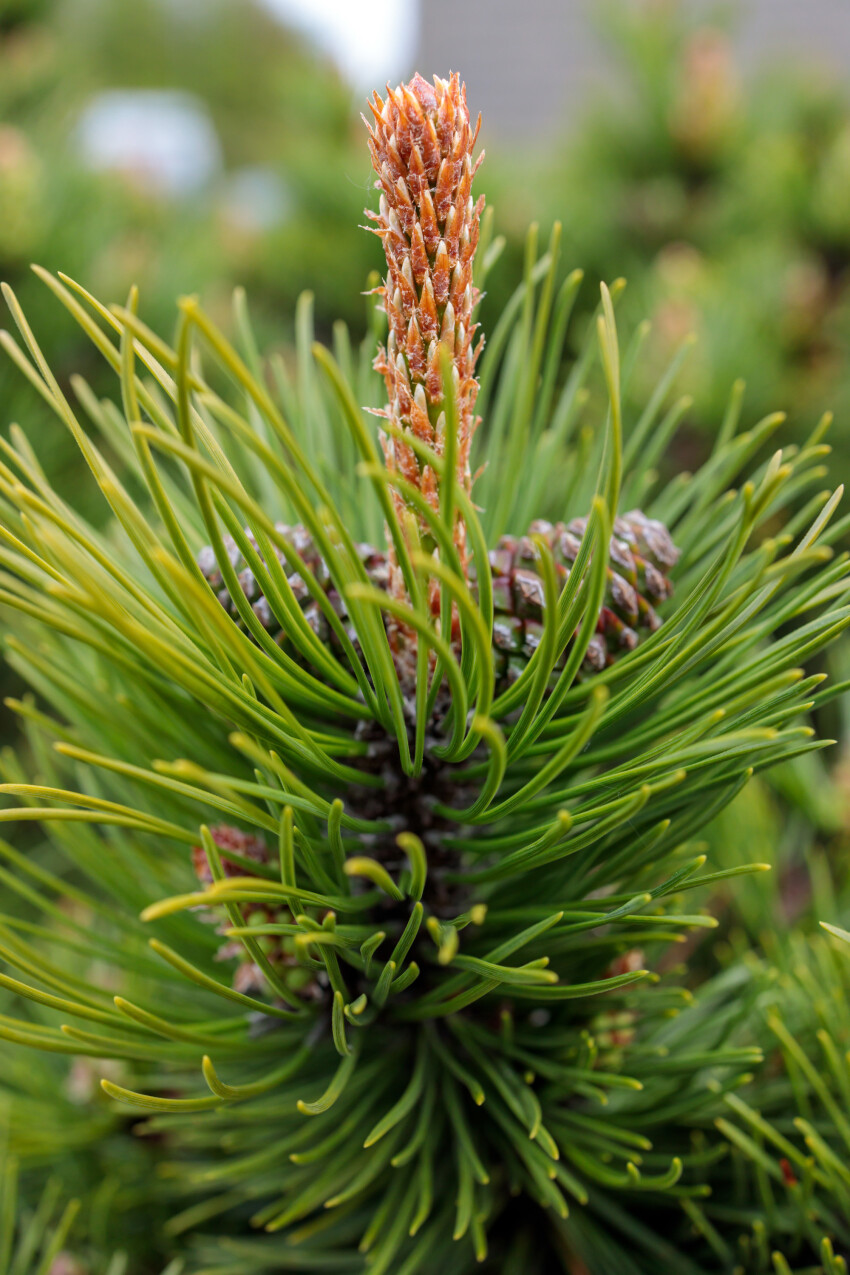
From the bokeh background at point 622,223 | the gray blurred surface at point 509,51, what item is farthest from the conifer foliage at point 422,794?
the gray blurred surface at point 509,51

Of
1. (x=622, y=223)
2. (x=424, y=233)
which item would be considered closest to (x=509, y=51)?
(x=622, y=223)

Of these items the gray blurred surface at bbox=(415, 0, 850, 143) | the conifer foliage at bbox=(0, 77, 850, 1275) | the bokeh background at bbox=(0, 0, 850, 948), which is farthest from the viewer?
the gray blurred surface at bbox=(415, 0, 850, 143)

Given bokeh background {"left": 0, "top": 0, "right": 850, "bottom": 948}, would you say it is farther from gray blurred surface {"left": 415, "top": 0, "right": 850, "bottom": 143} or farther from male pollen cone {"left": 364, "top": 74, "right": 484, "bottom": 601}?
gray blurred surface {"left": 415, "top": 0, "right": 850, "bottom": 143}

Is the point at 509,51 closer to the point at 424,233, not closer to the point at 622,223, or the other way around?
the point at 622,223

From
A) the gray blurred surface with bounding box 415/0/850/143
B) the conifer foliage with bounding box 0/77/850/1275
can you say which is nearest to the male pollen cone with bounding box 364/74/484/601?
the conifer foliage with bounding box 0/77/850/1275

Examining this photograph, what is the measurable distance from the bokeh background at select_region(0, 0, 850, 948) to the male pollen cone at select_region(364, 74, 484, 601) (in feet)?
0.43

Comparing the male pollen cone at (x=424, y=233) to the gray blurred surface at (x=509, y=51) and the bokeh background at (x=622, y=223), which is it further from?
the gray blurred surface at (x=509, y=51)

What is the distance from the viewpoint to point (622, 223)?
836 mm

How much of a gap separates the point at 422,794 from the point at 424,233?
0.16 meters

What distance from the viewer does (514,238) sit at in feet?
2.67

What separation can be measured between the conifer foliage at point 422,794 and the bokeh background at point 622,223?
0.42 feet

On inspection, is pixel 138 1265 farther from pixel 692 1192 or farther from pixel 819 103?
pixel 819 103

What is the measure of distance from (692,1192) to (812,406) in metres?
0.52

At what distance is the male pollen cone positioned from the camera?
22 cm
